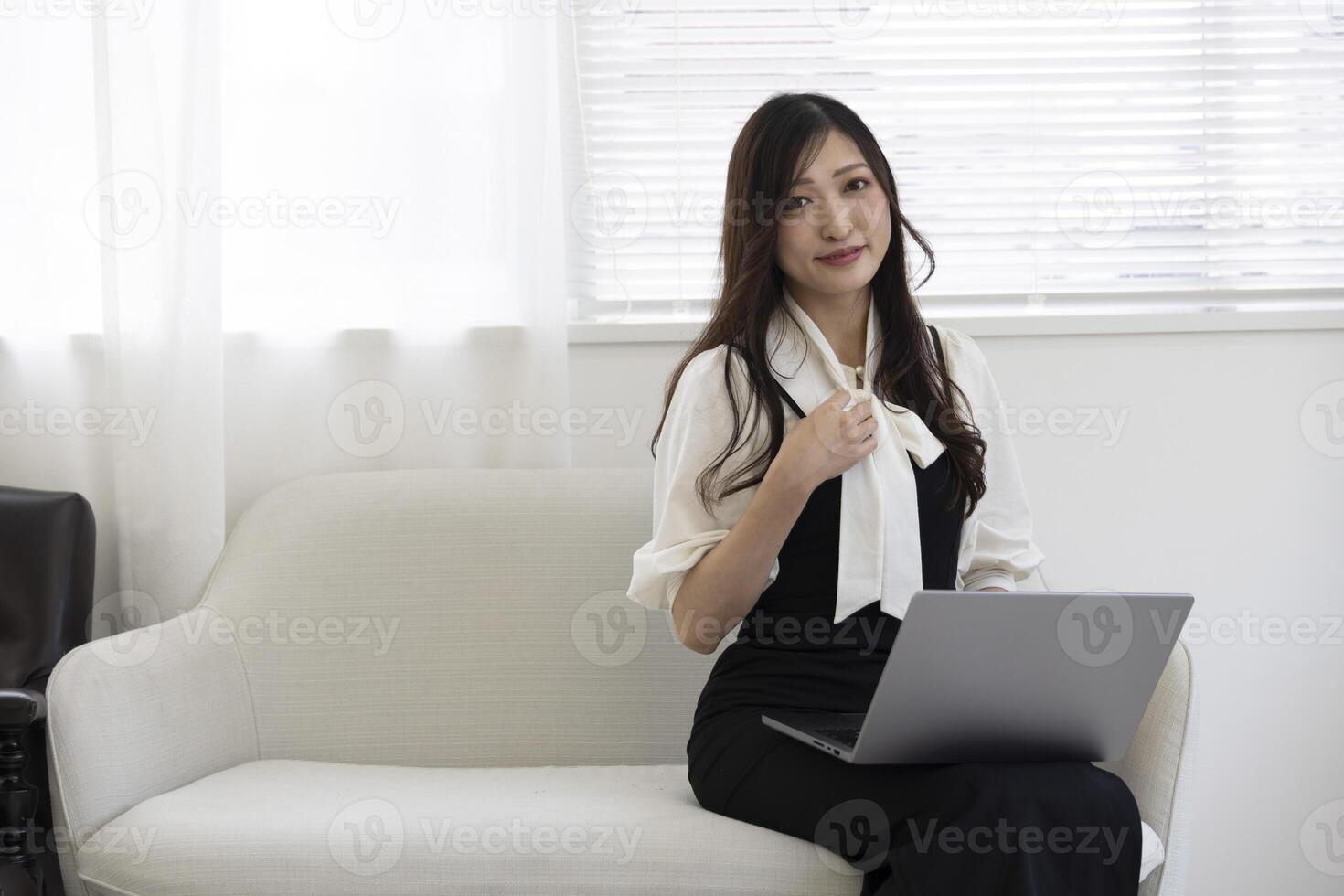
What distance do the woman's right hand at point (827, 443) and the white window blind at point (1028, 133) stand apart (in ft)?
2.54

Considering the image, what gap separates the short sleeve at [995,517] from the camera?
5.72ft

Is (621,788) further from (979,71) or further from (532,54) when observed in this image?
(979,71)

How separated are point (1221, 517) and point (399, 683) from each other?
148cm

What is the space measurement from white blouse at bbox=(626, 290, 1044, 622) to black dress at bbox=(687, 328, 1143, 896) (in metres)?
0.04

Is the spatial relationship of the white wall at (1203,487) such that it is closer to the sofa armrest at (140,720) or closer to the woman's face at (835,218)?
the sofa armrest at (140,720)

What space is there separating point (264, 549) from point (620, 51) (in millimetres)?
→ 1091

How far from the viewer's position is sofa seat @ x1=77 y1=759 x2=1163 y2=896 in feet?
4.74

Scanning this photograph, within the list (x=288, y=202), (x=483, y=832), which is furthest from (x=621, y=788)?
(x=288, y=202)

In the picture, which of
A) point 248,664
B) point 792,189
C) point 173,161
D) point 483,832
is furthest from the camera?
point 173,161

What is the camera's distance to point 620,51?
7.36ft

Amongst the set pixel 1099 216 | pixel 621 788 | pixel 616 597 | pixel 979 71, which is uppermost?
pixel 979 71

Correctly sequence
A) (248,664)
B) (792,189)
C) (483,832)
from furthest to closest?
1. (248,664)
2. (792,189)
3. (483,832)

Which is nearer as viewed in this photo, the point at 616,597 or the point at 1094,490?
the point at 616,597

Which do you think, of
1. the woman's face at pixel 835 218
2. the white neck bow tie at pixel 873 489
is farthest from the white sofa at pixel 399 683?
the woman's face at pixel 835 218
